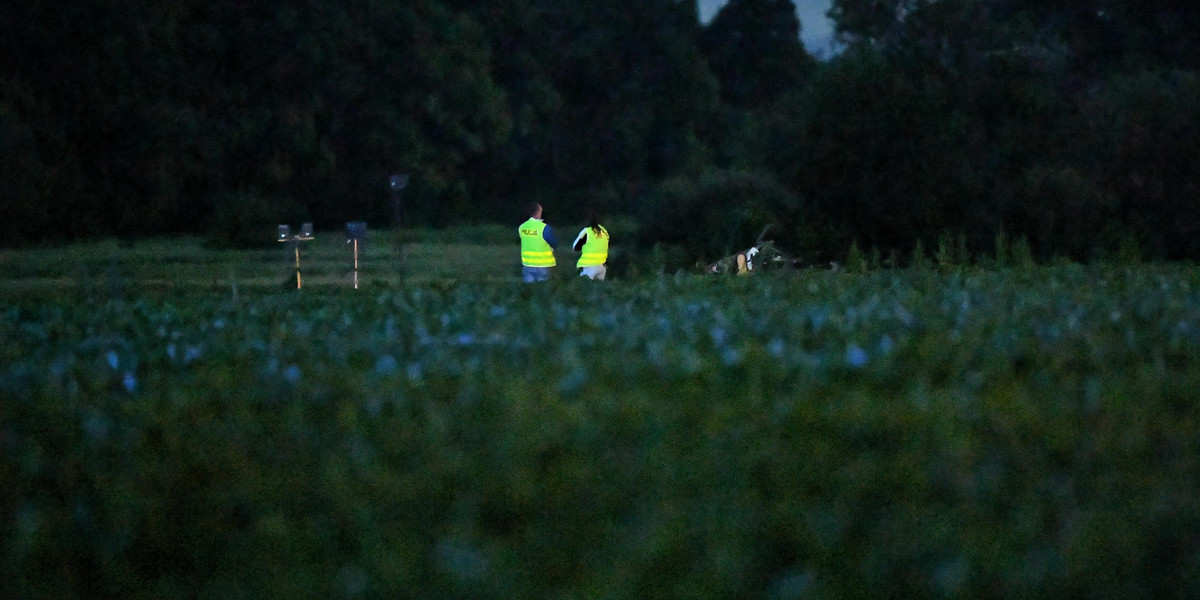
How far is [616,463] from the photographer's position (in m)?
5.25

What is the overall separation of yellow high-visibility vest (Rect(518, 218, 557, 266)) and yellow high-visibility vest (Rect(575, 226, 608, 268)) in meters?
0.54

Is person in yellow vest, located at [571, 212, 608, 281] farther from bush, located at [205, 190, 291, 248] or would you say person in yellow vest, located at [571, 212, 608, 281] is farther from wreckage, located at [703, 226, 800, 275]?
bush, located at [205, 190, 291, 248]

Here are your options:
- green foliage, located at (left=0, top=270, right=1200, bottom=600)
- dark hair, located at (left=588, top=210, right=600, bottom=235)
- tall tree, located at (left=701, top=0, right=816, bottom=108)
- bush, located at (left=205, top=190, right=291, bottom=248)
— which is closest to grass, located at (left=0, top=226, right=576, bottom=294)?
bush, located at (left=205, top=190, right=291, bottom=248)

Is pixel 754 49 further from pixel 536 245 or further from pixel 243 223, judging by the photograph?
pixel 536 245

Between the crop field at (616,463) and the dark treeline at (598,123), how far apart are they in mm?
13729

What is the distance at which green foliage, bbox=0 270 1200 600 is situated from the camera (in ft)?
14.8

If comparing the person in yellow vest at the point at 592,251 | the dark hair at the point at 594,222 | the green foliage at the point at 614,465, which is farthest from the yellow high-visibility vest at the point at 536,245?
the green foliage at the point at 614,465

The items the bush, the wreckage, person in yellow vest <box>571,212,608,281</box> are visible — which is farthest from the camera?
the bush

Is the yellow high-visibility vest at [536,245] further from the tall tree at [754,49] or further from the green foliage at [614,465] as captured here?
the tall tree at [754,49]

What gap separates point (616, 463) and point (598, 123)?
66576mm

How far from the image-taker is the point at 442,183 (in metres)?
57.7

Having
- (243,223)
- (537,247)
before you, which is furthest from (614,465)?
(243,223)

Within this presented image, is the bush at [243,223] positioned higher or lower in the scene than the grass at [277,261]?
higher

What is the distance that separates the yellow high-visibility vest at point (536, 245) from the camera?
16.8 meters
